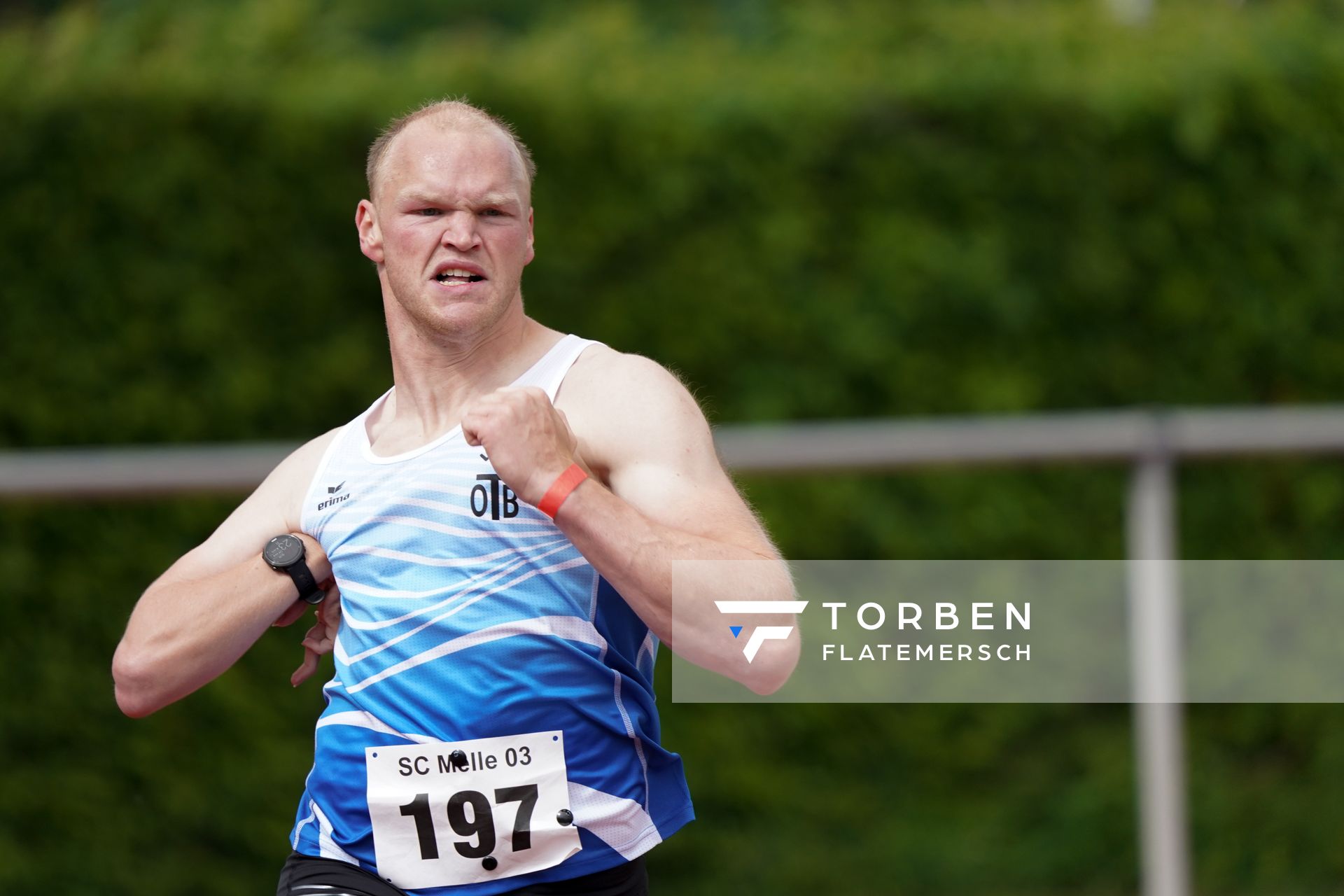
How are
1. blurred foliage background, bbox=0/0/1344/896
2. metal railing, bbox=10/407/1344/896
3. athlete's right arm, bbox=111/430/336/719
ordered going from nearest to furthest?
athlete's right arm, bbox=111/430/336/719 → metal railing, bbox=10/407/1344/896 → blurred foliage background, bbox=0/0/1344/896

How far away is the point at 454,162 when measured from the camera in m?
2.40

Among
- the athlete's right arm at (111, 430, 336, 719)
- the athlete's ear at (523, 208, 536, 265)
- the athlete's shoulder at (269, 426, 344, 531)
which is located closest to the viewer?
A: the athlete's ear at (523, 208, 536, 265)

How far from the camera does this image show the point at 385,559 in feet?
8.09

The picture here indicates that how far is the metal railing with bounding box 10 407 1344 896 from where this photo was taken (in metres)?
3.83

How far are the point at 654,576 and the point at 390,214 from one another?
71 centimetres

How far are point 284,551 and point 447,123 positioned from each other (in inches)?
28.3

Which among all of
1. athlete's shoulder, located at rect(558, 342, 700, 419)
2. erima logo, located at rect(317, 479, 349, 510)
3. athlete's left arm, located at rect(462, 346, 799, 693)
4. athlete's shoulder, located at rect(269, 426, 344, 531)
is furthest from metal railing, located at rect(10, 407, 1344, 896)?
athlete's left arm, located at rect(462, 346, 799, 693)

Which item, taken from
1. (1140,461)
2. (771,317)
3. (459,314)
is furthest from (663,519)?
(771,317)

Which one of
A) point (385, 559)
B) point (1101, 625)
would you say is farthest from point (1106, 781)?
point (385, 559)

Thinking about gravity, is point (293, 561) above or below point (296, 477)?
below

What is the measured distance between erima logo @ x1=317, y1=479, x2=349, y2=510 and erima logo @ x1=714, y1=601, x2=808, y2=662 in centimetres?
70

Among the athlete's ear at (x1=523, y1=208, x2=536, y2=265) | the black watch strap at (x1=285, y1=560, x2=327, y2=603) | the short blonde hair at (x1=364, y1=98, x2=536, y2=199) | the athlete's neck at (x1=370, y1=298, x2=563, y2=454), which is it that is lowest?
the black watch strap at (x1=285, y1=560, x2=327, y2=603)

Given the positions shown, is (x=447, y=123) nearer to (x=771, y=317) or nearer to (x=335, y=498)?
(x=335, y=498)

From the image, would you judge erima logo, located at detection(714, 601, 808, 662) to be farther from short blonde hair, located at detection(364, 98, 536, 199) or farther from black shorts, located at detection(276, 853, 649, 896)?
short blonde hair, located at detection(364, 98, 536, 199)
